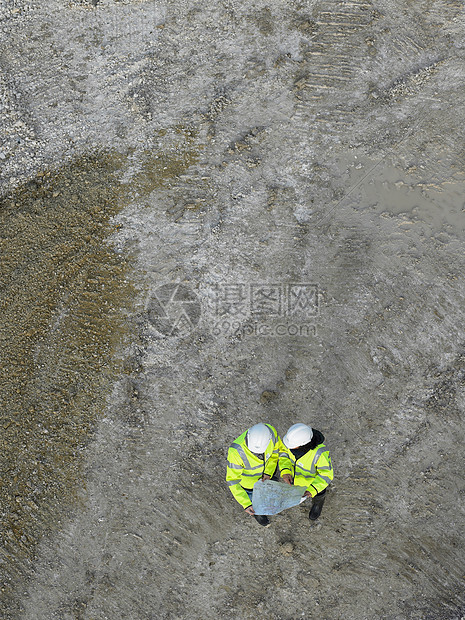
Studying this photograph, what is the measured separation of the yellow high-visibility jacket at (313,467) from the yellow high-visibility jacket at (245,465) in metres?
0.21

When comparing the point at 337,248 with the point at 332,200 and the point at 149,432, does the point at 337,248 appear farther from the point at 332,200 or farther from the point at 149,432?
the point at 149,432

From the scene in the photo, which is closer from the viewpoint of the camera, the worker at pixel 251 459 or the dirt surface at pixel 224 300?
the worker at pixel 251 459

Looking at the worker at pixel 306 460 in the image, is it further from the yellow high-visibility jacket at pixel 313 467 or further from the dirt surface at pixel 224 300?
the dirt surface at pixel 224 300

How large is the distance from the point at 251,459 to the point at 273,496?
52 cm

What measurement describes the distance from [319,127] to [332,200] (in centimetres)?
175

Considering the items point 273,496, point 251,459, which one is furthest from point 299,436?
point 273,496

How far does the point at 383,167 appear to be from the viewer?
9.11 metres

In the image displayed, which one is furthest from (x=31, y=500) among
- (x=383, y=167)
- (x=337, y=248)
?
(x=383, y=167)

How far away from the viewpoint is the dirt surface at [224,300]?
6164 mm

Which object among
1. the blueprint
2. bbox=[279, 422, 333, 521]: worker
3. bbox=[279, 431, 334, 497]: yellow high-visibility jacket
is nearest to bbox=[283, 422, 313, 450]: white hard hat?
bbox=[279, 422, 333, 521]: worker

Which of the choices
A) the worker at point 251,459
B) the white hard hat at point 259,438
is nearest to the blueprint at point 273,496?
the worker at point 251,459

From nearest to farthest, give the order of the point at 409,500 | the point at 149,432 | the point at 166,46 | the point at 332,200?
the point at 409,500, the point at 149,432, the point at 332,200, the point at 166,46

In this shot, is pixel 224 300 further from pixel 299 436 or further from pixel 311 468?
pixel 311 468

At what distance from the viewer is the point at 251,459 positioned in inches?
216
